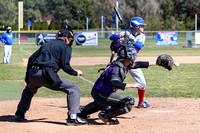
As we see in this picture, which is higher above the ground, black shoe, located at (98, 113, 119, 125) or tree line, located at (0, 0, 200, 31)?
tree line, located at (0, 0, 200, 31)

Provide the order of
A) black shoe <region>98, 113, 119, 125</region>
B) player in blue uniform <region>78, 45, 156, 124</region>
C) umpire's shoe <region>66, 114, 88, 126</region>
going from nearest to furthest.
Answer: player in blue uniform <region>78, 45, 156, 124</region>, umpire's shoe <region>66, 114, 88, 126</region>, black shoe <region>98, 113, 119, 125</region>

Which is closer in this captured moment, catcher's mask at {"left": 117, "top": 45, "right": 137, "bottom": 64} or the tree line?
catcher's mask at {"left": 117, "top": 45, "right": 137, "bottom": 64}

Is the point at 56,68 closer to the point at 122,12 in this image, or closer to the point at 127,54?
the point at 127,54

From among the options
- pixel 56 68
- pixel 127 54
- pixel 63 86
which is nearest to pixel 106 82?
pixel 127 54

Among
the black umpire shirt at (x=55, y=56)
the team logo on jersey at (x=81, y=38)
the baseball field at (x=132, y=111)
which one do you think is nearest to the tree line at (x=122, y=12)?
the team logo on jersey at (x=81, y=38)

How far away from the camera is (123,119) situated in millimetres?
6684

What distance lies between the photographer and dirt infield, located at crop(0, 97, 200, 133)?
18.6 ft

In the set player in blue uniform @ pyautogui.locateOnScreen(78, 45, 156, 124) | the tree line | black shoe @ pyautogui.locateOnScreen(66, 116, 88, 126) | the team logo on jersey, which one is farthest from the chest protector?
the tree line

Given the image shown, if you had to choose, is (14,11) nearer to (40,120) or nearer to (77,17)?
(77,17)

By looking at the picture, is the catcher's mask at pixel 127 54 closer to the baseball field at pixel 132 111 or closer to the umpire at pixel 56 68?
the umpire at pixel 56 68

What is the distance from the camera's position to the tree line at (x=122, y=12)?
68125 mm

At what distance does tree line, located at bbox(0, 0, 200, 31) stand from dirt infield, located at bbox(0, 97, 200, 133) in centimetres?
5589

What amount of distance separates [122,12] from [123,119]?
67.7m

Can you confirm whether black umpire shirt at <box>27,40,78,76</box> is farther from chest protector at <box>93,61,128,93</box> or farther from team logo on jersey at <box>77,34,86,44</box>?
team logo on jersey at <box>77,34,86,44</box>
